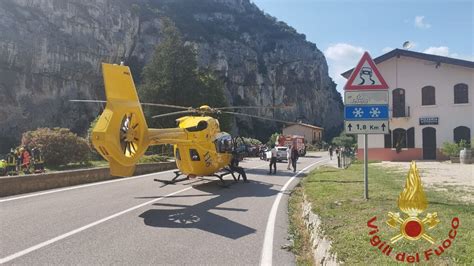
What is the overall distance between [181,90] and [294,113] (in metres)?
101

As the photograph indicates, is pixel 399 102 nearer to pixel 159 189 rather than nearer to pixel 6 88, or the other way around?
pixel 159 189

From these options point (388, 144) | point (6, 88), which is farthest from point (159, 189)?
point (6, 88)

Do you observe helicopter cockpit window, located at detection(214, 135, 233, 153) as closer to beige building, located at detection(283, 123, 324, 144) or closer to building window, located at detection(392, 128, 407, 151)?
building window, located at detection(392, 128, 407, 151)

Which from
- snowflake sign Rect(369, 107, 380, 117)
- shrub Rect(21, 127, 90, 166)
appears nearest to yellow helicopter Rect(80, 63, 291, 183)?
snowflake sign Rect(369, 107, 380, 117)

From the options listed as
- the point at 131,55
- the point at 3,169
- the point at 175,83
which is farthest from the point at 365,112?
the point at 131,55

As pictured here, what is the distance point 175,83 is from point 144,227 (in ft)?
109

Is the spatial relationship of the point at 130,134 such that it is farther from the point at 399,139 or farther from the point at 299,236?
the point at 399,139

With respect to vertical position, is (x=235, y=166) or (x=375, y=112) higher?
(x=375, y=112)

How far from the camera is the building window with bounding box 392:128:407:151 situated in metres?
32.4

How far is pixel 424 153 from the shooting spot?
1249 inches

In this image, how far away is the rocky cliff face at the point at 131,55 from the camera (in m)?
74.1

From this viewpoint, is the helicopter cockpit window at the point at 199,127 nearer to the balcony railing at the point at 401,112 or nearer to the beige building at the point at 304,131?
the balcony railing at the point at 401,112

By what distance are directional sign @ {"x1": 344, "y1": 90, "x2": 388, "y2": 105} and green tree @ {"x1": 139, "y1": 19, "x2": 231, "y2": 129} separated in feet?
100

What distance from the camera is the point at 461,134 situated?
102 ft
